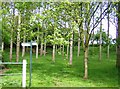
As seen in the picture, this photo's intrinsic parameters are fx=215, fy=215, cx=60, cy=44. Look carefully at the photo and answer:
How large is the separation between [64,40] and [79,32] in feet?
2.38

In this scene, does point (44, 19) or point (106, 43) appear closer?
point (44, 19)

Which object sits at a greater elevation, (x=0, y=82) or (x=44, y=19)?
(x=44, y=19)

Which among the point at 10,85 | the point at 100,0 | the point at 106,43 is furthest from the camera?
the point at 106,43

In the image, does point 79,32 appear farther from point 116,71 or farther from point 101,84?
point 116,71

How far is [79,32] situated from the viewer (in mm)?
4973

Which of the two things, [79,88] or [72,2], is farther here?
[72,2]

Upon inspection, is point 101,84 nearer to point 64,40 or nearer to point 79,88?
point 79,88

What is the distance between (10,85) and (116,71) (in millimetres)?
2994

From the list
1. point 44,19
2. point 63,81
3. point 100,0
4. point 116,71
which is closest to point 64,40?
point 44,19

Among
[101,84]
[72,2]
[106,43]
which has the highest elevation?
[72,2]

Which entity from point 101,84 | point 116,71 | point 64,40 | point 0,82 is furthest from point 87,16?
point 0,82

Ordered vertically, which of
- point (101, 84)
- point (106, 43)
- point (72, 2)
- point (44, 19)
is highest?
point (72, 2)

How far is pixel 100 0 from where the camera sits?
4.69 meters

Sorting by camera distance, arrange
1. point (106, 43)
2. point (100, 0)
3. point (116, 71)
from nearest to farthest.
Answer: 1. point (100, 0)
2. point (106, 43)
3. point (116, 71)
